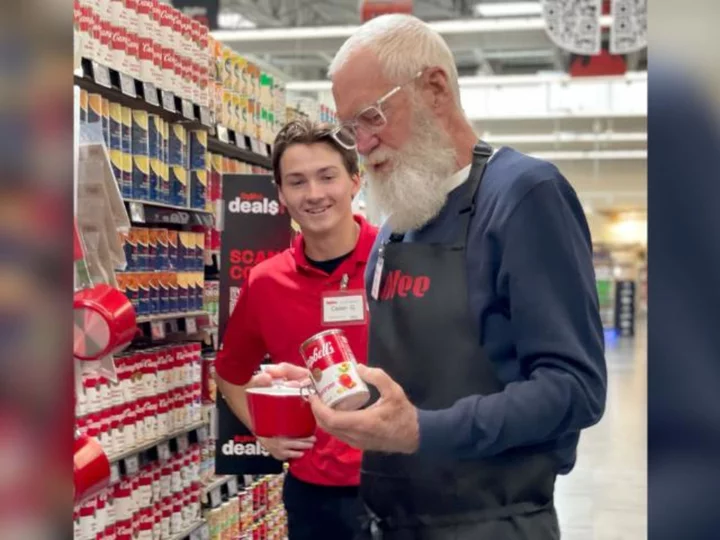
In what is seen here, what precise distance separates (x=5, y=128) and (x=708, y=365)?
40 cm

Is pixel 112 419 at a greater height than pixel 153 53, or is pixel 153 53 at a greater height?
pixel 153 53

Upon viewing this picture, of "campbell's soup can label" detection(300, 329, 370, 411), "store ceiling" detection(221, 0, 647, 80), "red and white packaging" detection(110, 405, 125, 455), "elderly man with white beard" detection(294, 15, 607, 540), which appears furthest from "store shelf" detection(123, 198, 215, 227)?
"store ceiling" detection(221, 0, 647, 80)

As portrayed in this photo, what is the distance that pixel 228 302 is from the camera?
13.0 feet

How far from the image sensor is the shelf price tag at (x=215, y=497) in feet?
14.8

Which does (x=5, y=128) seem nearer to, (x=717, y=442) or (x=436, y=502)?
(x=717, y=442)

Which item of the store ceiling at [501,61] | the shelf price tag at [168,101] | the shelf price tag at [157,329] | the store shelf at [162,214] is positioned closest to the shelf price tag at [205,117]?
the shelf price tag at [168,101]

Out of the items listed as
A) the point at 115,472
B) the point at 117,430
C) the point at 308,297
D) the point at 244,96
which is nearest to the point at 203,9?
the point at 244,96

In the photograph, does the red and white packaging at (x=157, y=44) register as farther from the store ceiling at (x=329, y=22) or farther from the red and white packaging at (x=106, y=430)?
the store ceiling at (x=329, y=22)

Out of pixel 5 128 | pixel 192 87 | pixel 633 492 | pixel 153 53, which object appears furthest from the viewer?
pixel 633 492

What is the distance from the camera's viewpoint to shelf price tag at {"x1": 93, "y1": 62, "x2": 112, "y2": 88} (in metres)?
3.27

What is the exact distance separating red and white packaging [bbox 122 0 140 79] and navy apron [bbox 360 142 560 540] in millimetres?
2103

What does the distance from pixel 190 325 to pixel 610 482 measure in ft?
17.2

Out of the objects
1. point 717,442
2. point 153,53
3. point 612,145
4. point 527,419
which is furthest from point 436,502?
point 612,145

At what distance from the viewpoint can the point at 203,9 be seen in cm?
1102
